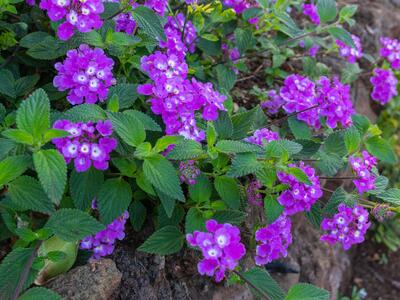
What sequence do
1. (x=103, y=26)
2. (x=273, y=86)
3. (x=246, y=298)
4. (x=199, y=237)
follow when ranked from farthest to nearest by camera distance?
1. (x=273, y=86)
2. (x=246, y=298)
3. (x=103, y=26)
4. (x=199, y=237)

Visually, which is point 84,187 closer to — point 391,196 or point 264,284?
point 264,284

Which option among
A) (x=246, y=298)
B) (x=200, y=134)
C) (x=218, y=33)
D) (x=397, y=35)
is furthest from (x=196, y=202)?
(x=397, y=35)

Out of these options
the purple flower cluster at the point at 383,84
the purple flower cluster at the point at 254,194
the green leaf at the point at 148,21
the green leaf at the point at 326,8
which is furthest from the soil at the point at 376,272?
the green leaf at the point at 148,21

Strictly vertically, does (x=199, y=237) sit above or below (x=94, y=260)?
above

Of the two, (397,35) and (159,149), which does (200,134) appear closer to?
(159,149)

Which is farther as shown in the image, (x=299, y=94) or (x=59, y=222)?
(x=299, y=94)

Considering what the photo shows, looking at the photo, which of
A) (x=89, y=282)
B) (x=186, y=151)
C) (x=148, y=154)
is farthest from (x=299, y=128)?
(x=89, y=282)
